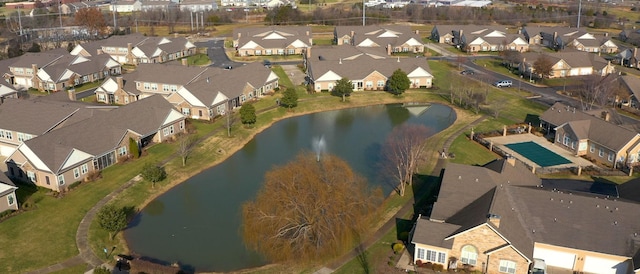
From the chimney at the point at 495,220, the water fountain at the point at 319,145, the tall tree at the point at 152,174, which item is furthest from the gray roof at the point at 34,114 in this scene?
the chimney at the point at 495,220

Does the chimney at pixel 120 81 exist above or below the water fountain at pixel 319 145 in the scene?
above

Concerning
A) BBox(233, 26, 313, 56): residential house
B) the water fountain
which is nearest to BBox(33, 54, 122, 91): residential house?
BBox(233, 26, 313, 56): residential house

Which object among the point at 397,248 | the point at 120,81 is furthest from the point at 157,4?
the point at 397,248

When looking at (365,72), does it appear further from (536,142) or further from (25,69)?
(25,69)

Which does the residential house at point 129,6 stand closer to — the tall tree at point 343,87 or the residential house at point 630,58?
the tall tree at point 343,87

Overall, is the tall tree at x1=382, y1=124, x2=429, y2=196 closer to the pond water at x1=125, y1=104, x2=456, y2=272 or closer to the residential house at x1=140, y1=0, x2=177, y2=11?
the pond water at x1=125, y1=104, x2=456, y2=272

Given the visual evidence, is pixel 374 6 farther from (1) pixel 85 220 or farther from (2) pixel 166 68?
(1) pixel 85 220

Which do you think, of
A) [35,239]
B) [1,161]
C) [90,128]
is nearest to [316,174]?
[35,239]
